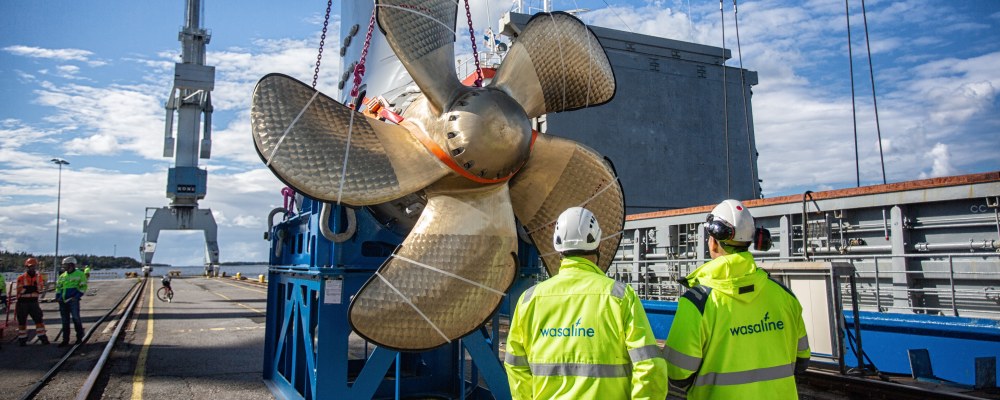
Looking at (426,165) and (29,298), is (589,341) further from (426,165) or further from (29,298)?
(29,298)

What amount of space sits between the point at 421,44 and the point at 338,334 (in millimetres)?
2331

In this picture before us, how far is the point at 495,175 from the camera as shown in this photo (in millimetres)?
4035

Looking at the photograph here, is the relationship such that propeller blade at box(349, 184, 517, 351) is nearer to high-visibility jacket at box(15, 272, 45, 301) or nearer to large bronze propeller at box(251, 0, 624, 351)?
large bronze propeller at box(251, 0, 624, 351)

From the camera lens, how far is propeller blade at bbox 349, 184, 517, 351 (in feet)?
12.3

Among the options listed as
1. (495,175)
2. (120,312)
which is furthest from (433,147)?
(120,312)

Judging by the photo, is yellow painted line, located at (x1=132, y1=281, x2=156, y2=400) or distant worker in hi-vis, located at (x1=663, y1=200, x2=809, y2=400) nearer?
distant worker in hi-vis, located at (x1=663, y1=200, x2=809, y2=400)

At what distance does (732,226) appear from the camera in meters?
2.84

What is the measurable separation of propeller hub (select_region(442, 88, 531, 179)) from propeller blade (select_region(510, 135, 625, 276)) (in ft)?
1.81

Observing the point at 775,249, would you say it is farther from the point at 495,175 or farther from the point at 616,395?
the point at 616,395

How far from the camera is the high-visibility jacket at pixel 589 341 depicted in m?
2.32

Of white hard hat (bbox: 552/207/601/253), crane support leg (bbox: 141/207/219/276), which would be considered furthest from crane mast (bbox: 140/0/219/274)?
white hard hat (bbox: 552/207/601/253)

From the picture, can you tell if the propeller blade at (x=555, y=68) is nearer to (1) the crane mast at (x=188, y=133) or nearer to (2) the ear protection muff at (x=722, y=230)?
(2) the ear protection muff at (x=722, y=230)

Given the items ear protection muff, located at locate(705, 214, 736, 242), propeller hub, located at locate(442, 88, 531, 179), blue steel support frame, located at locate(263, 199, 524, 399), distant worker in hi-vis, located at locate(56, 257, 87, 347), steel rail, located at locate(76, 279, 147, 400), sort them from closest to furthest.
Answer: ear protection muff, located at locate(705, 214, 736, 242), propeller hub, located at locate(442, 88, 531, 179), blue steel support frame, located at locate(263, 199, 524, 399), steel rail, located at locate(76, 279, 147, 400), distant worker in hi-vis, located at locate(56, 257, 87, 347)

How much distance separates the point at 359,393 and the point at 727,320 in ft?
10.2
